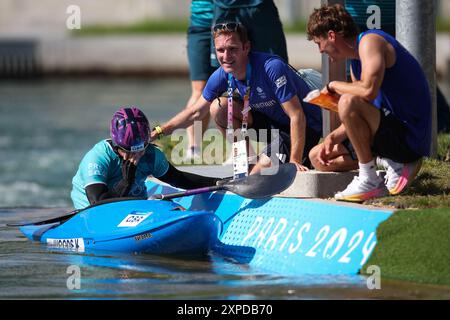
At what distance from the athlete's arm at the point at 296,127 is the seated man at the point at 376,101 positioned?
2.16 ft

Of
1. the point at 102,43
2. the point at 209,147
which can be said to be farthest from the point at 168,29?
the point at 209,147

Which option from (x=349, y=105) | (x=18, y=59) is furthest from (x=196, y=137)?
Result: (x=18, y=59)

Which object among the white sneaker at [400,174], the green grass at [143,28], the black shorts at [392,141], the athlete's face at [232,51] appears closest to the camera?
the black shorts at [392,141]

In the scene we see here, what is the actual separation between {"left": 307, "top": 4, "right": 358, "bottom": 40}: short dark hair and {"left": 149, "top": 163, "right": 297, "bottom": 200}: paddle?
3.72ft

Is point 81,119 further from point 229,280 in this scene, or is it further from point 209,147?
point 229,280

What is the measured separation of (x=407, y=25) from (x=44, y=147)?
38.4ft

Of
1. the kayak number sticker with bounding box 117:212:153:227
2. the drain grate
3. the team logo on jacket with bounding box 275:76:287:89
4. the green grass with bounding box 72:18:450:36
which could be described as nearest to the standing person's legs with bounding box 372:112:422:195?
the team logo on jacket with bounding box 275:76:287:89

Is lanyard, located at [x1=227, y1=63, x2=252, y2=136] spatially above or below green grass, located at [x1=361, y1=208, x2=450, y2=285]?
above

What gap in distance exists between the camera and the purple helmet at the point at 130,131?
10086 millimetres

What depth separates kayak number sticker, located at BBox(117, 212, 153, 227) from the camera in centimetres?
977

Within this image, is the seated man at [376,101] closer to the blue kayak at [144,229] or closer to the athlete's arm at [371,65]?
the athlete's arm at [371,65]

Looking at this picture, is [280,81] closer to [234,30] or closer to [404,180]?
[234,30]

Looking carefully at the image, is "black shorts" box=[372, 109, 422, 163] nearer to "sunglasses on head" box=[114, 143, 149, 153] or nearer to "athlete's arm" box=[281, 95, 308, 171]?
"athlete's arm" box=[281, 95, 308, 171]

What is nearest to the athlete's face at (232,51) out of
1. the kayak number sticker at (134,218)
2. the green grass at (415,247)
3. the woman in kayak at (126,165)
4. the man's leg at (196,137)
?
the woman in kayak at (126,165)
